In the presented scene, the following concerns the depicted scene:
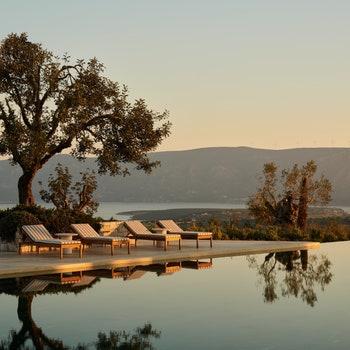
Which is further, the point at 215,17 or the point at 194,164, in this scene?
the point at 194,164

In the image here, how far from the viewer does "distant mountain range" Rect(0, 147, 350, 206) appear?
147625mm

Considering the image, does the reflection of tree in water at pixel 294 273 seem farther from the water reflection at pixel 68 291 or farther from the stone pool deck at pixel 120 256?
the water reflection at pixel 68 291

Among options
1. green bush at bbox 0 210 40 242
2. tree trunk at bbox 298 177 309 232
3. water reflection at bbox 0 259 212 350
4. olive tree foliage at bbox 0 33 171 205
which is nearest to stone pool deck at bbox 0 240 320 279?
water reflection at bbox 0 259 212 350

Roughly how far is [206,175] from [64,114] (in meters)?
136

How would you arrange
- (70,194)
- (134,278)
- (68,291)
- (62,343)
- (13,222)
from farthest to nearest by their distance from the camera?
(70,194), (13,222), (134,278), (68,291), (62,343)

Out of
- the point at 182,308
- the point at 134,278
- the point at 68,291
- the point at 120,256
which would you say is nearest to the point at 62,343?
the point at 182,308

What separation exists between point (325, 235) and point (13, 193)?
140414 millimetres

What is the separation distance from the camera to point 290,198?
1065 inches

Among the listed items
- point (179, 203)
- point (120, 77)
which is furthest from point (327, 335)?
point (179, 203)

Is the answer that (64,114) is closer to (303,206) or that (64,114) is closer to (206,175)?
(303,206)

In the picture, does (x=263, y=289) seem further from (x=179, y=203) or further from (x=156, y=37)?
(x=179, y=203)

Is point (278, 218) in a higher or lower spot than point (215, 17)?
lower

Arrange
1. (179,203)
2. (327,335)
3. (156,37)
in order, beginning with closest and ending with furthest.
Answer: (327,335)
(156,37)
(179,203)

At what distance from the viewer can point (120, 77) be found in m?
21.9
